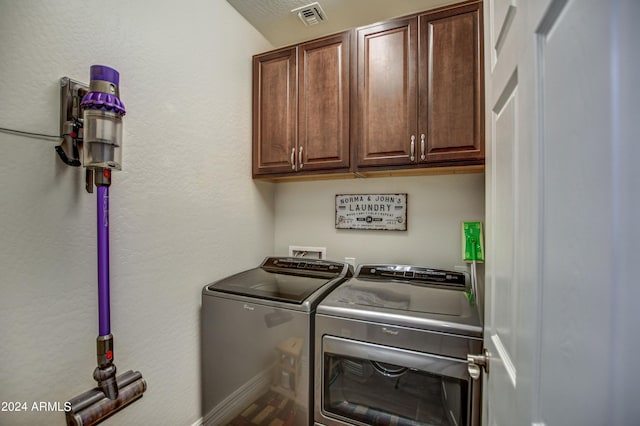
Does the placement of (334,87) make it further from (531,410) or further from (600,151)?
(531,410)

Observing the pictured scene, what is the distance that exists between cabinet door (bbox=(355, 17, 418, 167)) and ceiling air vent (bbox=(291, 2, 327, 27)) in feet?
1.17

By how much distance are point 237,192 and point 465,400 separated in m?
1.60

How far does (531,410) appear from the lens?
0.46 meters

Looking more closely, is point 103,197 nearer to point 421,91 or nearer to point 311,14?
point 421,91

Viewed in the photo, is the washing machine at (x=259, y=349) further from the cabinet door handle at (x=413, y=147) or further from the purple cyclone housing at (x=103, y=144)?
the cabinet door handle at (x=413, y=147)

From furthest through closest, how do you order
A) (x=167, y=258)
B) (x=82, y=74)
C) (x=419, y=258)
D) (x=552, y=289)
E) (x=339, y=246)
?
(x=339, y=246) < (x=419, y=258) < (x=167, y=258) < (x=82, y=74) < (x=552, y=289)

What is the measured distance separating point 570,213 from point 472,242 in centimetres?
131

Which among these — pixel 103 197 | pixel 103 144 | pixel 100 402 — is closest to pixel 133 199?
pixel 103 197

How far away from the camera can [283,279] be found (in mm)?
1613

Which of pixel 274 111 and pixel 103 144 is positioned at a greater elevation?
pixel 274 111

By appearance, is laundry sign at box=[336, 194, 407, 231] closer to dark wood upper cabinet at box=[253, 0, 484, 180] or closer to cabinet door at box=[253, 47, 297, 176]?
dark wood upper cabinet at box=[253, 0, 484, 180]

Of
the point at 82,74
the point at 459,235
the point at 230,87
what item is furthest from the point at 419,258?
the point at 82,74

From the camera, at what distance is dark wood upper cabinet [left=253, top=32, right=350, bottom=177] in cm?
157

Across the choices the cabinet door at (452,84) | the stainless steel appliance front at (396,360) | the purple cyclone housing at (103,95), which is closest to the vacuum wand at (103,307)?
the purple cyclone housing at (103,95)
